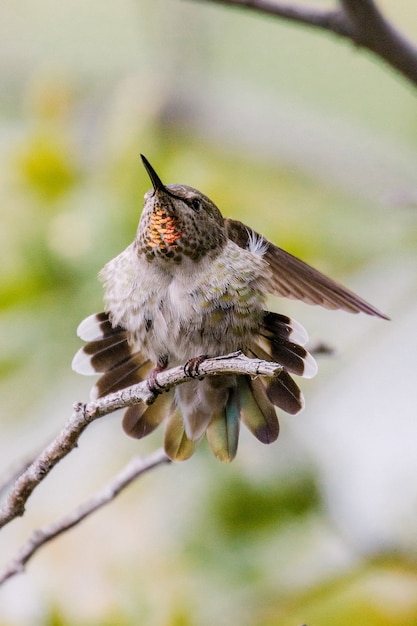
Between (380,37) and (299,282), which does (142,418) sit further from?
(380,37)

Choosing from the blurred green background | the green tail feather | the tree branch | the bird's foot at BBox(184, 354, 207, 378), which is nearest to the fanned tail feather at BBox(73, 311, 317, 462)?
the green tail feather

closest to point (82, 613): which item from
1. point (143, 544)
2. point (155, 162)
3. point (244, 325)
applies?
point (143, 544)

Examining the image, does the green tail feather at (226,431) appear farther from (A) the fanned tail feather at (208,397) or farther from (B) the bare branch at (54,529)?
(B) the bare branch at (54,529)

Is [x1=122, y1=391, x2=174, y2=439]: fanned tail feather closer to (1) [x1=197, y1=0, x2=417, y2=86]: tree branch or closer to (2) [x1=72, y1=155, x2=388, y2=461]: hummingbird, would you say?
(2) [x1=72, y1=155, x2=388, y2=461]: hummingbird

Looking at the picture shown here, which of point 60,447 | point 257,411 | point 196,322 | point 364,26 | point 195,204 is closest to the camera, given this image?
point 60,447

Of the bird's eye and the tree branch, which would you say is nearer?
the tree branch

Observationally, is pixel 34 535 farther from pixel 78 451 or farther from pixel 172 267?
pixel 78 451

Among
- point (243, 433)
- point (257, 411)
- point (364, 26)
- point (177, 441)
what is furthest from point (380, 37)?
point (243, 433)
